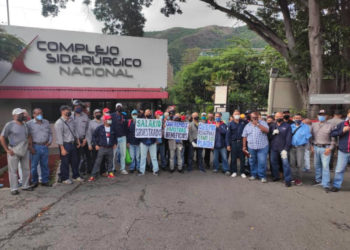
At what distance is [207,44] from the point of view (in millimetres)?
98500

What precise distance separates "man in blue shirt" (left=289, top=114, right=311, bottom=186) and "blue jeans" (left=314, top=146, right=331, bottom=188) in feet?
1.23

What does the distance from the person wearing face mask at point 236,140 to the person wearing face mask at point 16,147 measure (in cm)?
507

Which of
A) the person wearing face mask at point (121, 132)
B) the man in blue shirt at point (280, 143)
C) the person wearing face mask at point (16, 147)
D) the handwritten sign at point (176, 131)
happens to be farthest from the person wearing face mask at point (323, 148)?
the person wearing face mask at point (16, 147)

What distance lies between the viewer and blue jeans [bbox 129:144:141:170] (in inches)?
277

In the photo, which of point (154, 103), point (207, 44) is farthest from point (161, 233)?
point (207, 44)

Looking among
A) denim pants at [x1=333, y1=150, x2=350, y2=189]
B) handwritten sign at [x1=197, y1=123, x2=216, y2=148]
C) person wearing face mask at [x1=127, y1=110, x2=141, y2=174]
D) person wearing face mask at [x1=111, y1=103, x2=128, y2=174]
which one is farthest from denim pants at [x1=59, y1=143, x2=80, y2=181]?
denim pants at [x1=333, y1=150, x2=350, y2=189]

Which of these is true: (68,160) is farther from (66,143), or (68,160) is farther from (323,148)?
(323,148)

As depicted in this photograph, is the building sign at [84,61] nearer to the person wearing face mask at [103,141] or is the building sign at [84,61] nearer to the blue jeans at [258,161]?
the person wearing face mask at [103,141]

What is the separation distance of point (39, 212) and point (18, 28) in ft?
33.2

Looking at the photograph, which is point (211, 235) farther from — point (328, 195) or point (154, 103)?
point (154, 103)

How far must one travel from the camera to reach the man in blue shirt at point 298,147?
20.2 feet

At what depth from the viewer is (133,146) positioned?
7.04 meters

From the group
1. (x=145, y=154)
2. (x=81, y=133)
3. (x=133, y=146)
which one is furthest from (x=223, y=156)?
(x=81, y=133)

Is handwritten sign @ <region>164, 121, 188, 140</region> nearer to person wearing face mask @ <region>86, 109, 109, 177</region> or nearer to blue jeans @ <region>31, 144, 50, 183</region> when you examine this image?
person wearing face mask @ <region>86, 109, 109, 177</region>
